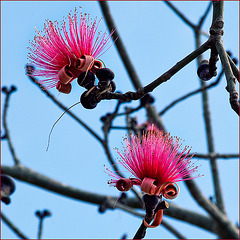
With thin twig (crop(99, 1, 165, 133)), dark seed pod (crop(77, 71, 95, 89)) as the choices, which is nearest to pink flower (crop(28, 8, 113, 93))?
dark seed pod (crop(77, 71, 95, 89))

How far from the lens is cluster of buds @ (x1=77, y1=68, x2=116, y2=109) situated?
2.00m

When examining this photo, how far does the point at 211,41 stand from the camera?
1712 millimetres

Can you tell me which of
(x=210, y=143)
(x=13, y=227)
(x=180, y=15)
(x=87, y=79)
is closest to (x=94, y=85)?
(x=87, y=79)

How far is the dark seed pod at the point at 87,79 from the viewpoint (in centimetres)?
208

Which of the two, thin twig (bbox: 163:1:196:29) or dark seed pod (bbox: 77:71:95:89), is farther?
thin twig (bbox: 163:1:196:29)

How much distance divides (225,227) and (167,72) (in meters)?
2.74

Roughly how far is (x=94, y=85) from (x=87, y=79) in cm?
5

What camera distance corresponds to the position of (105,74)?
2.06 meters

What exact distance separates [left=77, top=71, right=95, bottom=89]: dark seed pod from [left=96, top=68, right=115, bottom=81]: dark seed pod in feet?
0.11

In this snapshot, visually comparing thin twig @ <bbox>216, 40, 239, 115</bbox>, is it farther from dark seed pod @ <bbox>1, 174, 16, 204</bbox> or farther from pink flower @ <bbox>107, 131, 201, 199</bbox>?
dark seed pod @ <bbox>1, 174, 16, 204</bbox>

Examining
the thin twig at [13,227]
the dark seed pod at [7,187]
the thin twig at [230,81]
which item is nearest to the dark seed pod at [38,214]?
the thin twig at [13,227]

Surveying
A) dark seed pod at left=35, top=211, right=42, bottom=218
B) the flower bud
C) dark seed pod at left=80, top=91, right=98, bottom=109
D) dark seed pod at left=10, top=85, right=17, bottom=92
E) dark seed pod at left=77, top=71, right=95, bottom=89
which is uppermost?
dark seed pod at left=10, top=85, right=17, bottom=92

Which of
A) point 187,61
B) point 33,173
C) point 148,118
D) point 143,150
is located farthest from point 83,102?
point 33,173

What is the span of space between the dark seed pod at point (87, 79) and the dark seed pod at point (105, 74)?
0.11ft
